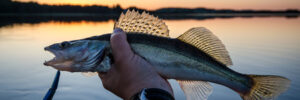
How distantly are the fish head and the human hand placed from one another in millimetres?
237

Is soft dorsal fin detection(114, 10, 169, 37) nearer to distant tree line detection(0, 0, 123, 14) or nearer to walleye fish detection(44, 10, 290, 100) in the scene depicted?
walleye fish detection(44, 10, 290, 100)

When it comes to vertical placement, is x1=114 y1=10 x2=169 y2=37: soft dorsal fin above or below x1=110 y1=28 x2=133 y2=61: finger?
above

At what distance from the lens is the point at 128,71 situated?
2.91 meters

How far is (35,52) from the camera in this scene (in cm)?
1455

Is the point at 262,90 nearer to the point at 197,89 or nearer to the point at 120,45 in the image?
the point at 197,89

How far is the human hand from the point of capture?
284 centimetres

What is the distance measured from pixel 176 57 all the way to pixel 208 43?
546mm

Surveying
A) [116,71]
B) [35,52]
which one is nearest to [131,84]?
[116,71]

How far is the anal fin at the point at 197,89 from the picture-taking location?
3465 millimetres

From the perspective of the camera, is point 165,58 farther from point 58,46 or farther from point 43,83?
point 43,83

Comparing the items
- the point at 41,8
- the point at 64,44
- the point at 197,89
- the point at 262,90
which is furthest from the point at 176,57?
the point at 41,8

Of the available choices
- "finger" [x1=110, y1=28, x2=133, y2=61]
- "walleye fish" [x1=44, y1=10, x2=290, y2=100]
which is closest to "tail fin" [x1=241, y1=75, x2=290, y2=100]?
A: "walleye fish" [x1=44, y1=10, x2=290, y2=100]

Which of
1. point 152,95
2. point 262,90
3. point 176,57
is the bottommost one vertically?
point 262,90

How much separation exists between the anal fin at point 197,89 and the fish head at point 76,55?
1329 millimetres
